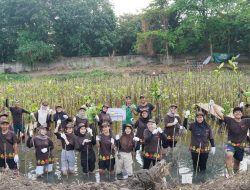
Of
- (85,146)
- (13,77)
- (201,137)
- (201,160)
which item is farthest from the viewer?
(13,77)

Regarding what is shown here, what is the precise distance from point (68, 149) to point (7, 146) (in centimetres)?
139

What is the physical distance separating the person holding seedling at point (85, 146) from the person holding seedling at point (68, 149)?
6.4 inches

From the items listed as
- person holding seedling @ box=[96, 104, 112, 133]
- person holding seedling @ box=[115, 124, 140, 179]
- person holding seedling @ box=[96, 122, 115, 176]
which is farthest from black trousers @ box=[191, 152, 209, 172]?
person holding seedling @ box=[96, 104, 112, 133]

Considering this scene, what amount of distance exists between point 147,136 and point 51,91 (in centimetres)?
871

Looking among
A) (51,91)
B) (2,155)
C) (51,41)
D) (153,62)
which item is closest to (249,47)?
(153,62)

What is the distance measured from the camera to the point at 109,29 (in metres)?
37.1

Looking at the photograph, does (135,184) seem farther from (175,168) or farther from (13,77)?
(13,77)

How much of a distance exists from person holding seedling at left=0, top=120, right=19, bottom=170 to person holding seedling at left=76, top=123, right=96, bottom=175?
56.9 inches

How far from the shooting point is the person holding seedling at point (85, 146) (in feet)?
28.2

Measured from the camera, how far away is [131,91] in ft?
52.0

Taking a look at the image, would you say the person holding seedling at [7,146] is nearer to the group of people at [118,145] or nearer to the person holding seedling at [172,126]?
the group of people at [118,145]

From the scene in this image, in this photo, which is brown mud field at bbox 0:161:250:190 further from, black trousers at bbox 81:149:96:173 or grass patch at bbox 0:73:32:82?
grass patch at bbox 0:73:32:82

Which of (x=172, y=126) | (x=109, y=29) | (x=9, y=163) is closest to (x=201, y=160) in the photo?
(x=172, y=126)

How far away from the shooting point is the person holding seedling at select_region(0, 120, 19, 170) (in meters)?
8.24
